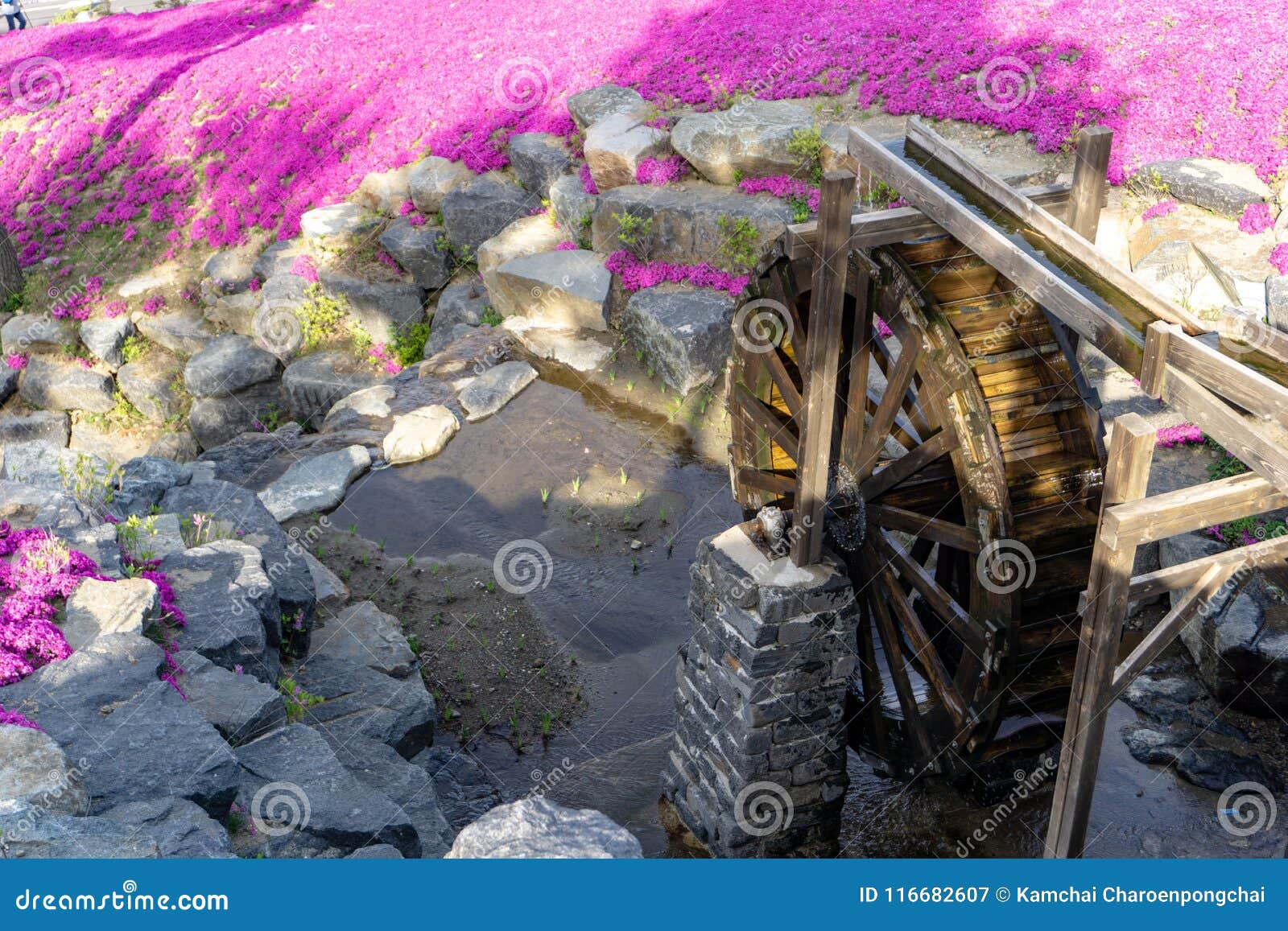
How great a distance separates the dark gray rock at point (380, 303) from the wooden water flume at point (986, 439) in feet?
25.1

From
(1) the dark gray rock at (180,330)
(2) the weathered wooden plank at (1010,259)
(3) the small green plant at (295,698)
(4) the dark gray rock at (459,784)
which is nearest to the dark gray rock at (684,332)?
(4) the dark gray rock at (459,784)

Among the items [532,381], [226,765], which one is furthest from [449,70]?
[226,765]

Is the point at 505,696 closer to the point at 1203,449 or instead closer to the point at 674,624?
the point at 674,624

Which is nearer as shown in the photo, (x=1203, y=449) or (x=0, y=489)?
(x=0, y=489)

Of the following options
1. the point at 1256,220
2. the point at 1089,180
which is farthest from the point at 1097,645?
the point at 1256,220

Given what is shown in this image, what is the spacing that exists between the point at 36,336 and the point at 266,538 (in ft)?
31.1

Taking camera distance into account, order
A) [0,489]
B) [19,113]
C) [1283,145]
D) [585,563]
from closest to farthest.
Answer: [0,489], [585,563], [1283,145], [19,113]

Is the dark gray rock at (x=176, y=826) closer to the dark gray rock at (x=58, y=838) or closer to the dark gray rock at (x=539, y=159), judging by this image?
the dark gray rock at (x=58, y=838)

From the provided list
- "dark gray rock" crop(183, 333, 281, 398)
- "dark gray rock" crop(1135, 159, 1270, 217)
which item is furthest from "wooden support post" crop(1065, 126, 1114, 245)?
"dark gray rock" crop(183, 333, 281, 398)

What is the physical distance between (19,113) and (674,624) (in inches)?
709

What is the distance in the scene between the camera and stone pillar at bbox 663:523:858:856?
249 inches

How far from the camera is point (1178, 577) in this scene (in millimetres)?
4258

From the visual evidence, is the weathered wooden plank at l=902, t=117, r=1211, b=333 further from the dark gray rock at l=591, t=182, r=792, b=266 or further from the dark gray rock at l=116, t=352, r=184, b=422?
the dark gray rock at l=116, t=352, r=184, b=422

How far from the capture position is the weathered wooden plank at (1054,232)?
4547 millimetres
